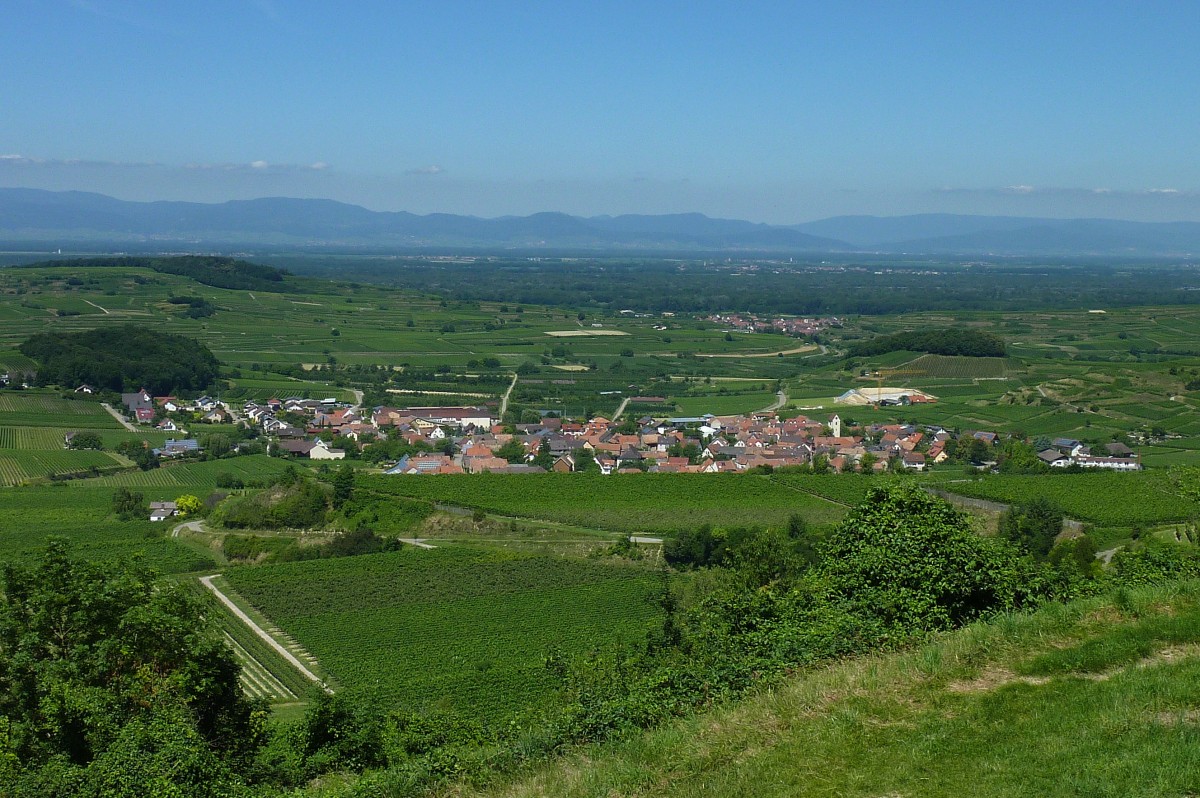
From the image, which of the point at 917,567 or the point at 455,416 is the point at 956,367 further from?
the point at 917,567

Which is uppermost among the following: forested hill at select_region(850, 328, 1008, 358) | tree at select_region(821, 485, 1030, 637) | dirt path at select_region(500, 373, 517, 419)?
tree at select_region(821, 485, 1030, 637)

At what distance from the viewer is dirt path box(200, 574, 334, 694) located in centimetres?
1845

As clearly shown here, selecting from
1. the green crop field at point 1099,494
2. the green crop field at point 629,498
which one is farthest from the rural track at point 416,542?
the green crop field at point 1099,494

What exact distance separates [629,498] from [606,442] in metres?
9.80

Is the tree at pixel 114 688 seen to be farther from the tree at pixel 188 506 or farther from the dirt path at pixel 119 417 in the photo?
the dirt path at pixel 119 417

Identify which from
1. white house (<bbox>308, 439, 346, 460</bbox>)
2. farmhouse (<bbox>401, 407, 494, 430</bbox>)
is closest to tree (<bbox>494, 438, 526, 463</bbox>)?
farmhouse (<bbox>401, 407, 494, 430</bbox>)

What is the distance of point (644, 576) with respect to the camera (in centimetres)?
2488

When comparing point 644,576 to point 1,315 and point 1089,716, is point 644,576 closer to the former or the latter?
point 1089,716

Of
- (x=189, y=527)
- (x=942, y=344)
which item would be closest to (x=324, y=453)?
(x=189, y=527)

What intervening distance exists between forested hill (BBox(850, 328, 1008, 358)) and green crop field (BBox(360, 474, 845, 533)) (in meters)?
34.8

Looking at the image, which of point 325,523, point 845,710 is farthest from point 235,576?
point 845,710

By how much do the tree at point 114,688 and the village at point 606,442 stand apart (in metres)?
25.8

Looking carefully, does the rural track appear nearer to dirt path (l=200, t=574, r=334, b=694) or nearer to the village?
dirt path (l=200, t=574, r=334, b=694)

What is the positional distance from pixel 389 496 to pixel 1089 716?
27.0 m
